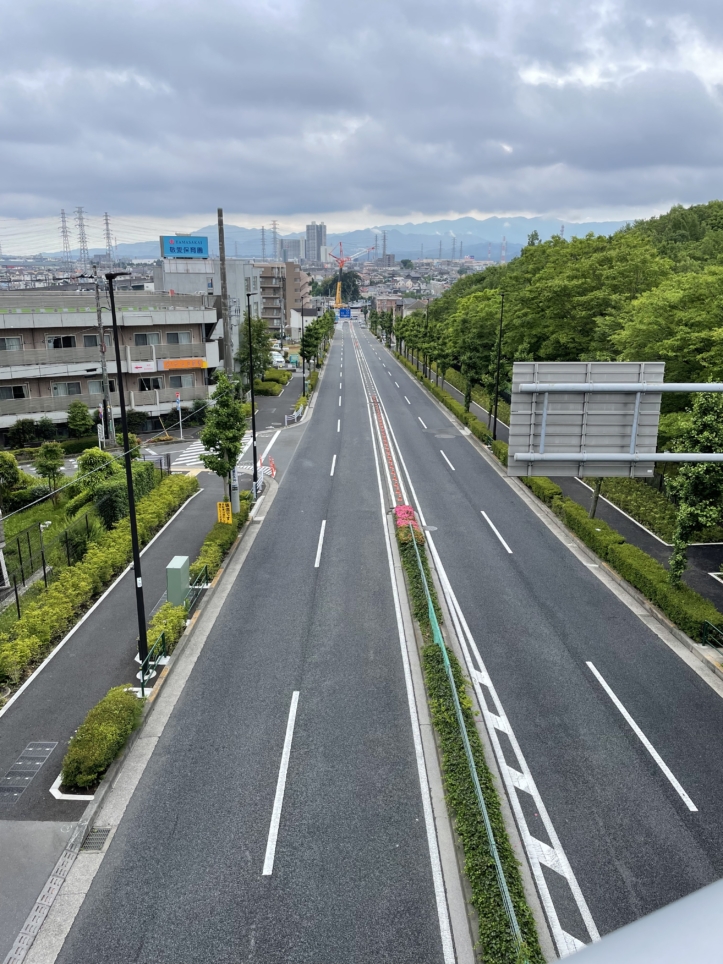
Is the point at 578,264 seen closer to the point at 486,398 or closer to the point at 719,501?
the point at 486,398

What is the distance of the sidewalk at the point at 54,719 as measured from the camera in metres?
10.2

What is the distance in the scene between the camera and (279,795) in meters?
11.9

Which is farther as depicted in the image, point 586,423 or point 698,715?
point 698,715

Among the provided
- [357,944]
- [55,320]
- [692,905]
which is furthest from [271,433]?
[692,905]

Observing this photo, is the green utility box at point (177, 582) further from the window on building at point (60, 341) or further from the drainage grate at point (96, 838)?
the window on building at point (60, 341)

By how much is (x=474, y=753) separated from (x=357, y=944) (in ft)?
13.8

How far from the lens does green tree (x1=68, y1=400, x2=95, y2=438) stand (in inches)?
1631

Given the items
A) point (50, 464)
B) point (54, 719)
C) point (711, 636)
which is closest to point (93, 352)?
point (50, 464)

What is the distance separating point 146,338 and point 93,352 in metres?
4.30

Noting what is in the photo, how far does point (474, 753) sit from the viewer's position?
12.3m

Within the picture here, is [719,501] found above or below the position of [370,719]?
above

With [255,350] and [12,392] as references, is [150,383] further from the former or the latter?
[255,350]

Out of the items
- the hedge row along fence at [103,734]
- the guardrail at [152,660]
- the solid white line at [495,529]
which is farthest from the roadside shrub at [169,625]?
the solid white line at [495,529]

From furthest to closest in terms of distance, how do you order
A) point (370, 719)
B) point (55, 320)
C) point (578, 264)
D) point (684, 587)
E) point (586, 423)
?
point (55, 320) → point (578, 264) → point (684, 587) → point (370, 719) → point (586, 423)
